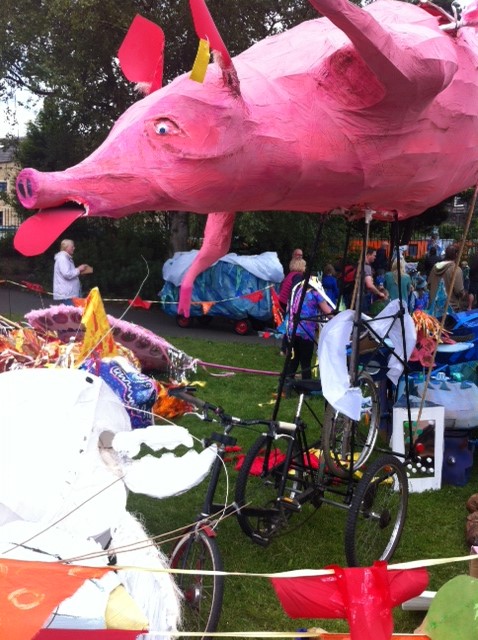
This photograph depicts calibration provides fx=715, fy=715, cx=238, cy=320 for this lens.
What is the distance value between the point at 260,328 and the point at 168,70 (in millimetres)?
5038

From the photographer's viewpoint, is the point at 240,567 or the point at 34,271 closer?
the point at 240,567

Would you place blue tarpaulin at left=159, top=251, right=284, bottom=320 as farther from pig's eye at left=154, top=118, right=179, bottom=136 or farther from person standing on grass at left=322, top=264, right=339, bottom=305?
pig's eye at left=154, top=118, right=179, bottom=136

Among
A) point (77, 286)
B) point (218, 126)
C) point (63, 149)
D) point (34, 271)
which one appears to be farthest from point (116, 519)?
point (34, 271)

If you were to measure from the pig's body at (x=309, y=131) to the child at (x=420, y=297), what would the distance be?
554cm

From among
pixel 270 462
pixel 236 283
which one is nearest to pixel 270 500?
pixel 270 462

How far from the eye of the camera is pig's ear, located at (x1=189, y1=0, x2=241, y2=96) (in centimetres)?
198

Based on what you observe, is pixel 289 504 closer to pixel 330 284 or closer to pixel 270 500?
pixel 270 500

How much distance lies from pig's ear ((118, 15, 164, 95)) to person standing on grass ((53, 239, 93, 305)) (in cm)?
557

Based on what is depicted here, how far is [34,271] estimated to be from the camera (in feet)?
57.2

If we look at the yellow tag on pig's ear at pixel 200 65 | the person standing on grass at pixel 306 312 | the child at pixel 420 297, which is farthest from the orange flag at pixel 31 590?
the child at pixel 420 297

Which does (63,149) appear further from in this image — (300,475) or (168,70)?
(300,475)

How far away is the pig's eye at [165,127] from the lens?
219 cm

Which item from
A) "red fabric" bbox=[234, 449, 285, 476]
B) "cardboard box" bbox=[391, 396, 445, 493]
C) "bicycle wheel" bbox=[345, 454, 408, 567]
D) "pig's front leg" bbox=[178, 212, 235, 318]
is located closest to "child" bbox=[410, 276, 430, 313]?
"cardboard box" bbox=[391, 396, 445, 493]

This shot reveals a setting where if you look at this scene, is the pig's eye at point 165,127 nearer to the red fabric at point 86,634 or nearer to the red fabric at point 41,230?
the red fabric at point 41,230
